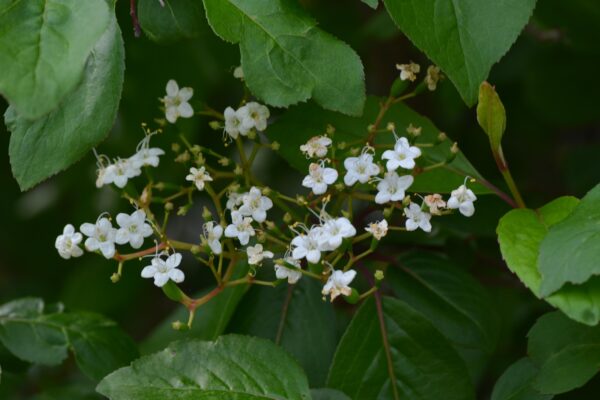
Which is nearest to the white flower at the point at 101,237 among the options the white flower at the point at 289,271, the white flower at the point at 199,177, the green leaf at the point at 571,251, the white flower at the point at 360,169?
the white flower at the point at 199,177

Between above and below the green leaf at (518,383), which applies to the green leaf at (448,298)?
below

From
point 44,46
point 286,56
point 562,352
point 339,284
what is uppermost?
point 44,46

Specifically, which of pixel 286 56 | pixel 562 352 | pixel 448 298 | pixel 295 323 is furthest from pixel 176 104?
pixel 562 352

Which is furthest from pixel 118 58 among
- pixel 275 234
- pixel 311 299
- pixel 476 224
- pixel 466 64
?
pixel 476 224

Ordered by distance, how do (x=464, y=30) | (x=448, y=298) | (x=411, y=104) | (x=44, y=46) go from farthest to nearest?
(x=411, y=104)
(x=448, y=298)
(x=464, y=30)
(x=44, y=46)

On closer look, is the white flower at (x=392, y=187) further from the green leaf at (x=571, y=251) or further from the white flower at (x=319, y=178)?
the green leaf at (x=571, y=251)

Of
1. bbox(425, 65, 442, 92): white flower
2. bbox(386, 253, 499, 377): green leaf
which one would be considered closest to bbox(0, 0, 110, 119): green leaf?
bbox(425, 65, 442, 92): white flower

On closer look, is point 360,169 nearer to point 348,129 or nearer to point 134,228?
point 348,129
